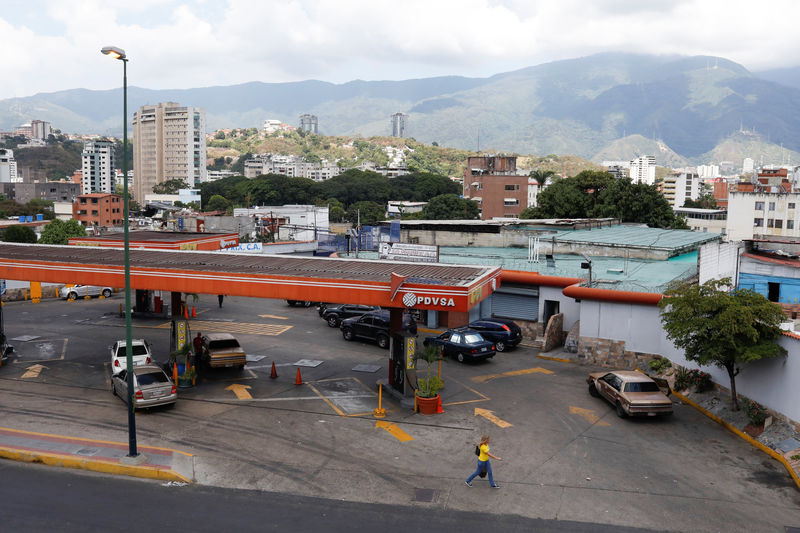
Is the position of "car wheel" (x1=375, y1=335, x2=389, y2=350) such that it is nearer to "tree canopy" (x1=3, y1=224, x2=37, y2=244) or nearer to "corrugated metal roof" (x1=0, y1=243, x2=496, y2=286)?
"corrugated metal roof" (x1=0, y1=243, x2=496, y2=286)

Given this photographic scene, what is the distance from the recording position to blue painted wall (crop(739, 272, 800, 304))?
3077cm

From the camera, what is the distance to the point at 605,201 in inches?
3095

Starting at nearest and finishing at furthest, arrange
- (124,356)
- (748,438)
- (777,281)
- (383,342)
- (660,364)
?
1. (748,438)
2. (124,356)
3. (660,364)
4. (777,281)
5. (383,342)

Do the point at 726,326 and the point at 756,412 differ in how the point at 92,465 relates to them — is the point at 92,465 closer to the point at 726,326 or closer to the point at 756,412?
the point at 726,326

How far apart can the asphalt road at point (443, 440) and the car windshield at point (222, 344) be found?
1447 millimetres

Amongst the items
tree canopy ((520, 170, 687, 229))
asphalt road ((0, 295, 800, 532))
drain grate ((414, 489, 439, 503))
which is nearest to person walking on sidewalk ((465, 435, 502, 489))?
asphalt road ((0, 295, 800, 532))

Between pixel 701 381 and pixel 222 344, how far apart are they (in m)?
20.5

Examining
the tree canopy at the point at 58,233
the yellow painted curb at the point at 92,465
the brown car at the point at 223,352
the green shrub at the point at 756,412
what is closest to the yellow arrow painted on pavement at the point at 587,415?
the green shrub at the point at 756,412

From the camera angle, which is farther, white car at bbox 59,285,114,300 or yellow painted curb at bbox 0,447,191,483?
white car at bbox 59,285,114,300

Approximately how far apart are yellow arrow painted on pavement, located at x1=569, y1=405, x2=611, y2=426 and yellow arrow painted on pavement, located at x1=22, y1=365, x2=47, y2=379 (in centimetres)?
2285

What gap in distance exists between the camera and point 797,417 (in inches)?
799

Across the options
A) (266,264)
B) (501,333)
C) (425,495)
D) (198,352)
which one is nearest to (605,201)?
(501,333)

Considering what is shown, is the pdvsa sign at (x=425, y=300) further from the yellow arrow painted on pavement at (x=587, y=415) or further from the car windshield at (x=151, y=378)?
the car windshield at (x=151, y=378)

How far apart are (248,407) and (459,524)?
11.6m
